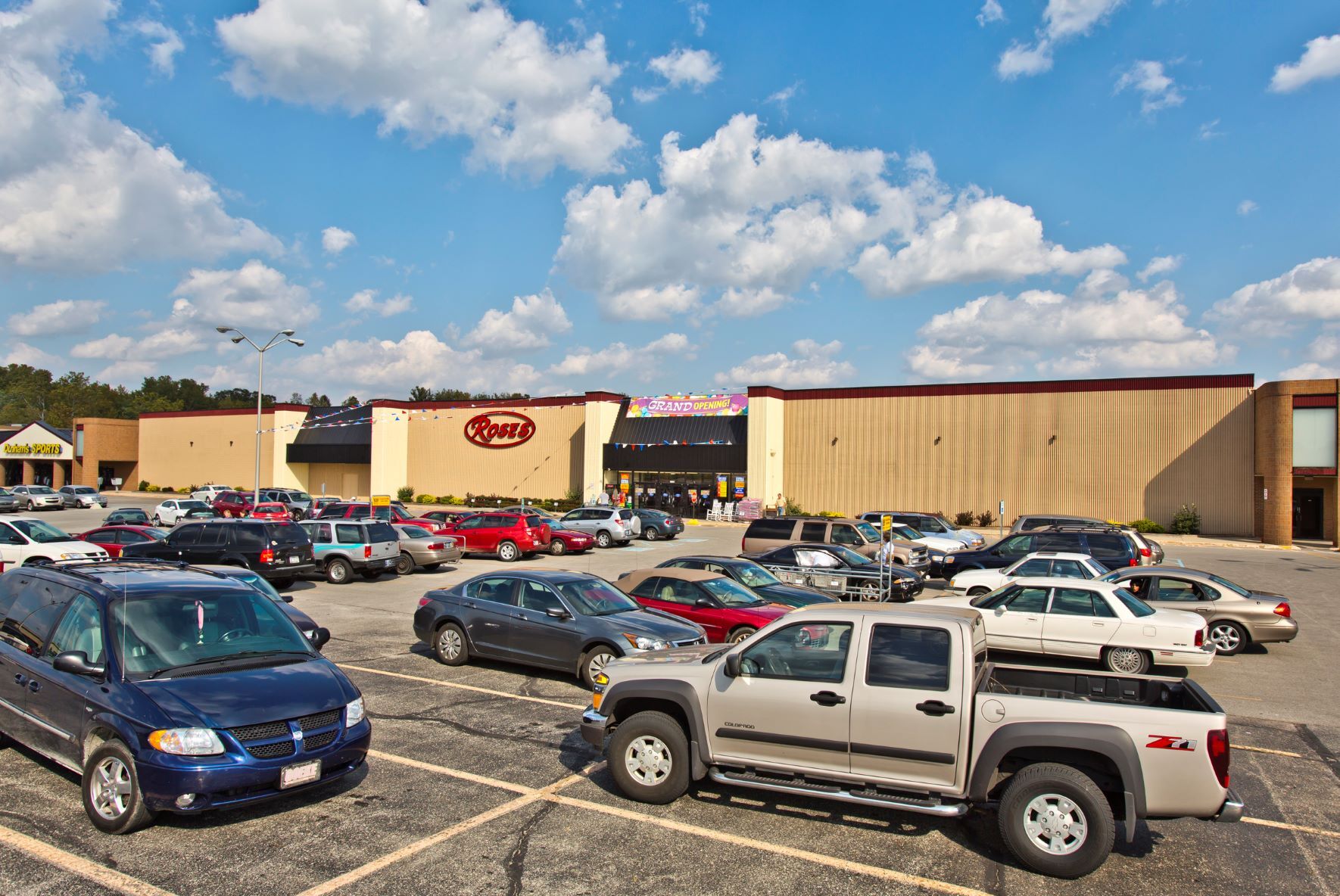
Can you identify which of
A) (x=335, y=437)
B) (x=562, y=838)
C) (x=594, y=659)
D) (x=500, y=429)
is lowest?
(x=562, y=838)

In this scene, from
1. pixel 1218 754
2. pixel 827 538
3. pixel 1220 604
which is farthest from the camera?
pixel 827 538

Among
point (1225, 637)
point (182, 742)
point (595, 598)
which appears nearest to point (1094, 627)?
point (1225, 637)

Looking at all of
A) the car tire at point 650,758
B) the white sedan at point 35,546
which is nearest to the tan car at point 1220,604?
the car tire at point 650,758

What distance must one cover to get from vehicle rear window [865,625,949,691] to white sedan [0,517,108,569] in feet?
56.5

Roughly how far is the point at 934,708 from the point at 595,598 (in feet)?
20.5

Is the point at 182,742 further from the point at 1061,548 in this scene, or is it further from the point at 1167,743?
the point at 1061,548

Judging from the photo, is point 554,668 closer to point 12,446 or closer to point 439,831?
point 439,831

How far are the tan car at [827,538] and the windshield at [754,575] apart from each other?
7873mm

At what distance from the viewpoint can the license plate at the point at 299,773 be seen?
593 centimetres

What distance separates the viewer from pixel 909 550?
23.8 meters

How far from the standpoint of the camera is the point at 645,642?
10.4 m

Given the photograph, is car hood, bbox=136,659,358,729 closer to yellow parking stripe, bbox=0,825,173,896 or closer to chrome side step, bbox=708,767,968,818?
yellow parking stripe, bbox=0,825,173,896

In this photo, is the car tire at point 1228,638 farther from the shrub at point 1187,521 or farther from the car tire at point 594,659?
the shrub at point 1187,521

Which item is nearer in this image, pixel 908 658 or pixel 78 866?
pixel 78 866
